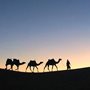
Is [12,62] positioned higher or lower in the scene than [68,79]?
higher

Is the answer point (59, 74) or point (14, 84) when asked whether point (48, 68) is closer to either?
point (59, 74)

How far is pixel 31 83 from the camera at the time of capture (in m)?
32.8

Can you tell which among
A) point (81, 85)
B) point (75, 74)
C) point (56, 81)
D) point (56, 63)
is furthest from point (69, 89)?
point (56, 63)

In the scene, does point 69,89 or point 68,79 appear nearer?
point 69,89

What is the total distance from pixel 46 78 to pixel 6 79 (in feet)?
12.6

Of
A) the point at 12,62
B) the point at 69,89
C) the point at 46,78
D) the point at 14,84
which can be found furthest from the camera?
the point at 12,62

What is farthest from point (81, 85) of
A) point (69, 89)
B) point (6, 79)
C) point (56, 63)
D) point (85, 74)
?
point (56, 63)

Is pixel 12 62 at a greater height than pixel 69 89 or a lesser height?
greater

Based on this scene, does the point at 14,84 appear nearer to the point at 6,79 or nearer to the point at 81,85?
the point at 6,79

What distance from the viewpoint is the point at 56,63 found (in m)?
44.4

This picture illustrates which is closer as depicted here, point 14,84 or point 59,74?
point 14,84

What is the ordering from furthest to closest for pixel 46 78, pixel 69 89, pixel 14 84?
pixel 46 78 → pixel 14 84 → pixel 69 89

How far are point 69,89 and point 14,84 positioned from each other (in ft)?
16.8

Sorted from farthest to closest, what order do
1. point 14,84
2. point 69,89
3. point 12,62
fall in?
point 12,62 < point 14,84 < point 69,89
